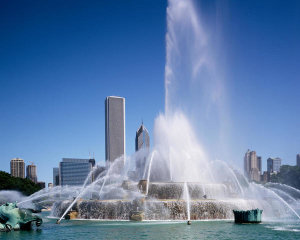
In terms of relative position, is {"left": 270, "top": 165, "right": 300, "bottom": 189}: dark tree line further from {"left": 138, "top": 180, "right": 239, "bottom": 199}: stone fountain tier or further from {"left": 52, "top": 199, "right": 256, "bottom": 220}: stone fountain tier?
{"left": 52, "top": 199, "right": 256, "bottom": 220}: stone fountain tier

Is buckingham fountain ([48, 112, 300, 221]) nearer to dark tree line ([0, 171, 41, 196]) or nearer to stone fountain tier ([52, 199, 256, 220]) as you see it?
Result: stone fountain tier ([52, 199, 256, 220])

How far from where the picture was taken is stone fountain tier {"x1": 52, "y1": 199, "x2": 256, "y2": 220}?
4081 centimetres

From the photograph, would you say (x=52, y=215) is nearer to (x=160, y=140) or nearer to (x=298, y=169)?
(x=160, y=140)

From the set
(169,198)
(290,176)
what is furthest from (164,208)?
(290,176)

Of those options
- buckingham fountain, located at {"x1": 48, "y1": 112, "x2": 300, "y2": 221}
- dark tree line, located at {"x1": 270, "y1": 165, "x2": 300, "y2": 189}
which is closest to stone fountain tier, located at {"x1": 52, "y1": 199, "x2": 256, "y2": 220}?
buckingham fountain, located at {"x1": 48, "y1": 112, "x2": 300, "y2": 221}

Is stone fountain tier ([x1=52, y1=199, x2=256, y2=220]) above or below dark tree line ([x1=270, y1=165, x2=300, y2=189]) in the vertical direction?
above

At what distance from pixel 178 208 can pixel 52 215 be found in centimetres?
1860

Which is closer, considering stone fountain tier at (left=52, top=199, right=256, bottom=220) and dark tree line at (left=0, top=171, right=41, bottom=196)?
stone fountain tier at (left=52, top=199, right=256, bottom=220)

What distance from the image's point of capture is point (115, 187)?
53.2m

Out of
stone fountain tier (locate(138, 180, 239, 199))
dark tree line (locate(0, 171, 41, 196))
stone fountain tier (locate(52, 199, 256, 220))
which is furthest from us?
dark tree line (locate(0, 171, 41, 196))

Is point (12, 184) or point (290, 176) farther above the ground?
point (12, 184)

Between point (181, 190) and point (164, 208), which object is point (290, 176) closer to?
point (181, 190)

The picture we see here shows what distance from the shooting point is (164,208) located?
40.8 metres

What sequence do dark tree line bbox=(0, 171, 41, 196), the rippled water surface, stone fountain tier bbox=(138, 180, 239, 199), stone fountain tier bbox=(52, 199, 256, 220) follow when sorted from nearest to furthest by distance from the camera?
the rippled water surface → stone fountain tier bbox=(52, 199, 256, 220) → stone fountain tier bbox=(138, 180, 239, 199) → dark tree line bbox=(0, 171, 41, 196)
